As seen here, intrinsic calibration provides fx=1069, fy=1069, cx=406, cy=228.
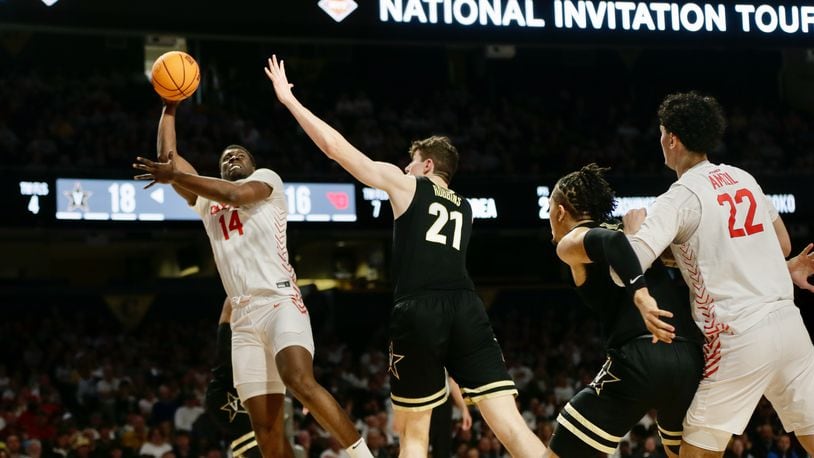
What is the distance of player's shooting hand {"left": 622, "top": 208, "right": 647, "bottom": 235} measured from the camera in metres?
4.63

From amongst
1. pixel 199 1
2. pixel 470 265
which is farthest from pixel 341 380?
Result: pixel 470 265

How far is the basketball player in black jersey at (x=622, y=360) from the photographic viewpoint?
4.51m

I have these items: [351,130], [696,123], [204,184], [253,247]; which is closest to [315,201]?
[351,130]

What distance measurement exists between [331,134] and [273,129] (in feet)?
48.4

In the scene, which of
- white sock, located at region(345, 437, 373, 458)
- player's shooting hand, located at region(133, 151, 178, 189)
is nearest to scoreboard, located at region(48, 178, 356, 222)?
player's shooting hand, located at region(133, 151, 178, 189)

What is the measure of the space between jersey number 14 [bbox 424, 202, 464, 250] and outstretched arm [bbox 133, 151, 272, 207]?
105 centimetres

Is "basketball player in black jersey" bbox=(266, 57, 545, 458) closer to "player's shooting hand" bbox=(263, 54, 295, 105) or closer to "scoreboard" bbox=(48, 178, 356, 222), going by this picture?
"player's shooting hand" bbox=(263, 54, 295, 105)

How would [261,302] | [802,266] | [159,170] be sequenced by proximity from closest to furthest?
[802,266] → [159,170] → [261,302]

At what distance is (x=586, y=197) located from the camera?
4898mm

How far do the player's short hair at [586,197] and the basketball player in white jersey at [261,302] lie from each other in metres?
1.67

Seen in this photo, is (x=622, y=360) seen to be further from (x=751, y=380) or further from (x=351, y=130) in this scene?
(x=351, y=130)

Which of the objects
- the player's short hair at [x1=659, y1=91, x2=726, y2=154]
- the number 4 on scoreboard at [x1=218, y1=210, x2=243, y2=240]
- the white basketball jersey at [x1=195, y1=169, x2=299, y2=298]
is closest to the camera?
the player's short hair at [x1=659, y1=91, x2=726, y2=154]

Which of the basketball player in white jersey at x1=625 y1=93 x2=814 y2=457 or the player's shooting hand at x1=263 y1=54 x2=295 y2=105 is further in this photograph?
the player's shooting hand at x1=263 y1=54 x2=295 y2=105

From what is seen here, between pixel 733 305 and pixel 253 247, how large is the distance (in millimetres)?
2719
